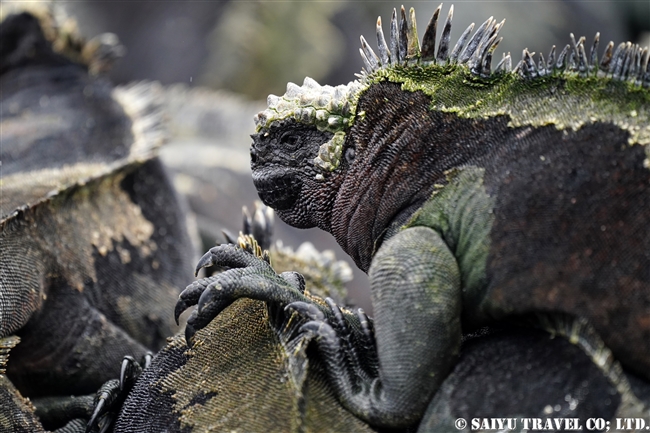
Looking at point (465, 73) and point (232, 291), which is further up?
point (465, 73)

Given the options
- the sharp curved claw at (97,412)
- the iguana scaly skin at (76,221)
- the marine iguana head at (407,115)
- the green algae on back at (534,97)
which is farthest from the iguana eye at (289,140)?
the iguana scaly skin at (76,221)

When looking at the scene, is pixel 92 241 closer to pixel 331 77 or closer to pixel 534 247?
pixel 534 247

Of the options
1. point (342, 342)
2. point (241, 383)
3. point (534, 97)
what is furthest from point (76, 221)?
point (534, 97)

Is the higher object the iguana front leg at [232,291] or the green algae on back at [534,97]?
the green algae on back at [534,97]

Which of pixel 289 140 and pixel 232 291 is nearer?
pixel 232 291

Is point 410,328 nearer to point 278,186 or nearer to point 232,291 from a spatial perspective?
point 232,291

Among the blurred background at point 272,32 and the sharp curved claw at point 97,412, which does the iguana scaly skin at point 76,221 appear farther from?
the blurred background at point 272,32

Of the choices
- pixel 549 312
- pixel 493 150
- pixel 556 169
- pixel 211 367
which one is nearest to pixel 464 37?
pixel 493 150
